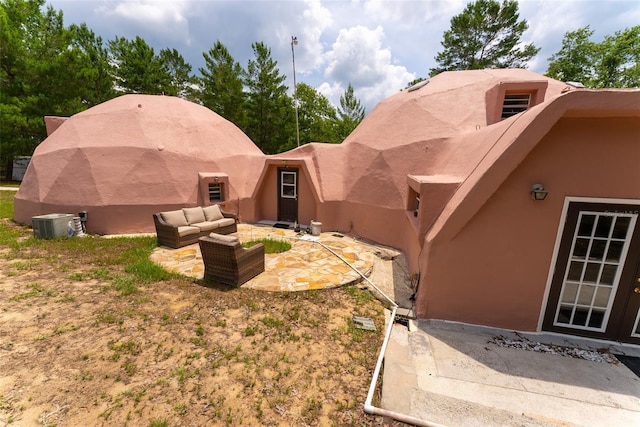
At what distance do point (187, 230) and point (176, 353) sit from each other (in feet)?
17.4

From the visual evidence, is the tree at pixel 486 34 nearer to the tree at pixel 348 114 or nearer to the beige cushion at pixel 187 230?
the tree at pixel 348 114

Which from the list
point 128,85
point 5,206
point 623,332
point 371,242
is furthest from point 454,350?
point 128,85

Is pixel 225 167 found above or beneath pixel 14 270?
above

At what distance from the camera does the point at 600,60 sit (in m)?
23.7

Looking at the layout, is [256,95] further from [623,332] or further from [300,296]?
[623,332]

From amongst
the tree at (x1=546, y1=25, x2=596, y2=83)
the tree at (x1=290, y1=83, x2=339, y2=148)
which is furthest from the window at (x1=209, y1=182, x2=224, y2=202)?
the tree at (x1=546, y1=25, x2=596, y2=83)

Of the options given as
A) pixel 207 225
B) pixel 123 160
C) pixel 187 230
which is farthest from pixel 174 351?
pixel 123 160

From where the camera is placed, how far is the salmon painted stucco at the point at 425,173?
13.4 feet

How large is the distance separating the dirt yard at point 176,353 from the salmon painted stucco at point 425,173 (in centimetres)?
229

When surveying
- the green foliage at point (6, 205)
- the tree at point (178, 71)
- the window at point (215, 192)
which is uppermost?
the tree at point (178, 71)

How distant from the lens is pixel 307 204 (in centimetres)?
1140

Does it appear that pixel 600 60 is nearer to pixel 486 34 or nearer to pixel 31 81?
pixel 486 34

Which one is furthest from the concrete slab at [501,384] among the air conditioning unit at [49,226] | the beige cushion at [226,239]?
the air conditioning unit at [49,226]

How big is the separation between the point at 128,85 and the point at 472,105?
2966 centimetres
